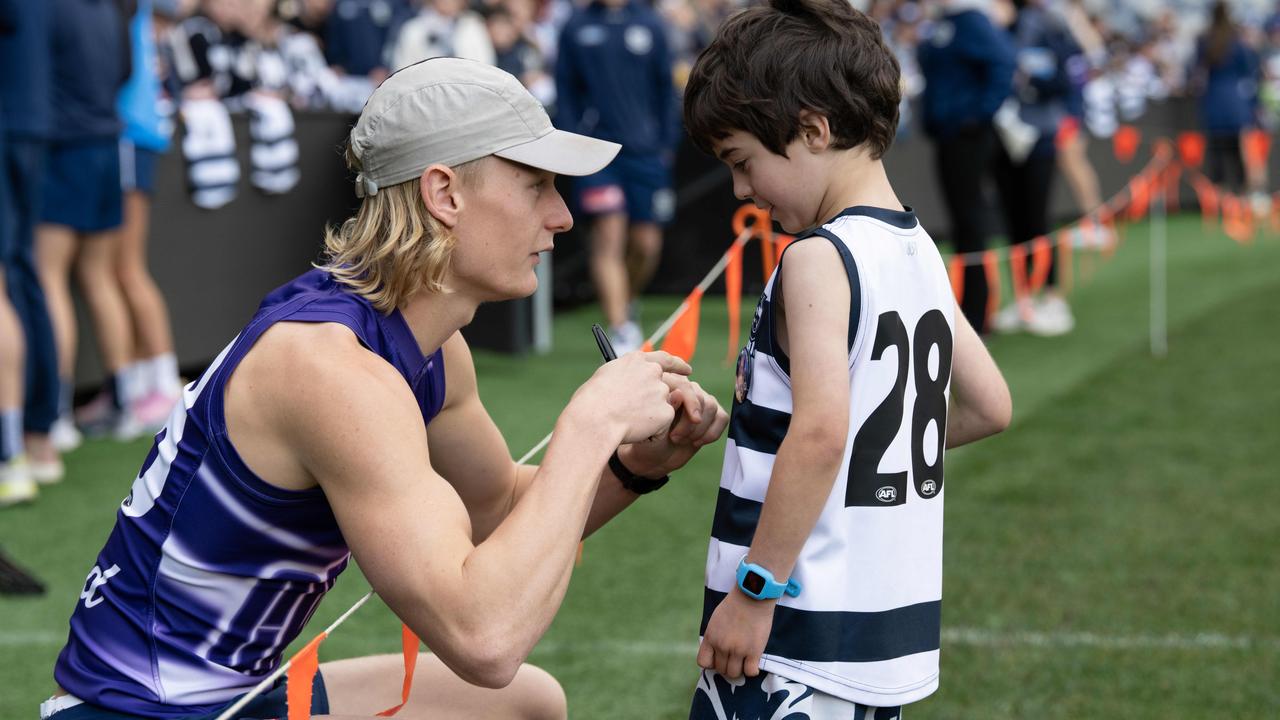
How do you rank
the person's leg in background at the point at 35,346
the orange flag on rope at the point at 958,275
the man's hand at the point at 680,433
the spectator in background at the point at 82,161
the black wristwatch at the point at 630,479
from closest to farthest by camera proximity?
the man's hand at the point at 680,433 < the black wristwatch at the point at 630,479 < the person's leg in background at the point at 35,346 < the spectator in background at the point at 82,161 < the orange flag on rope at the point at 958,275

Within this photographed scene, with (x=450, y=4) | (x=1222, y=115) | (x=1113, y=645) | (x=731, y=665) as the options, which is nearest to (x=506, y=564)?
(x=731, y=665)

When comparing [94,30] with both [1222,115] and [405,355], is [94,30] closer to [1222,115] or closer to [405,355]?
[405,355]

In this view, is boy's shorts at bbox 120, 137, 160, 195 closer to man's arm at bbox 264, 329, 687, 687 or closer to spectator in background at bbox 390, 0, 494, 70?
spectator in background at bbox 390, 0, 494, 70

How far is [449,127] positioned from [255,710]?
3.26ft

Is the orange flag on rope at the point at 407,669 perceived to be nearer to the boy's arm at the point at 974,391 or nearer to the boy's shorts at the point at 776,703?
the boy's shorts at the point at 776,703

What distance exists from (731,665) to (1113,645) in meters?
2.22

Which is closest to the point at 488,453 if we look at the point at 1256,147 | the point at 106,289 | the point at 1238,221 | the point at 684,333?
A: the point at 684,333

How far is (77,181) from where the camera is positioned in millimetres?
6316

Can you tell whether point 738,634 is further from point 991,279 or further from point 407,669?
point 991,279

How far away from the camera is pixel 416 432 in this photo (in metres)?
2.18

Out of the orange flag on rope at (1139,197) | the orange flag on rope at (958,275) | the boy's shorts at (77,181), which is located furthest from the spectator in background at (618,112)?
the orange flag on rope at (1139,197)

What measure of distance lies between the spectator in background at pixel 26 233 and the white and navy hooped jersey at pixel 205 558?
3546mm

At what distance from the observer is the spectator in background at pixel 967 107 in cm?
871

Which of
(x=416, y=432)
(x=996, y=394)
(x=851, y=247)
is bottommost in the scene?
(x=996, y=394)
